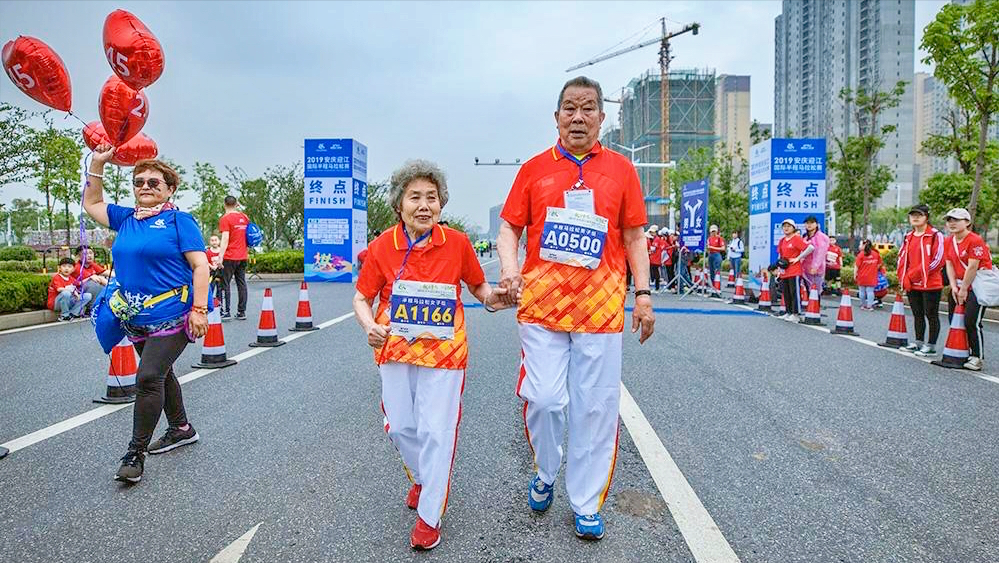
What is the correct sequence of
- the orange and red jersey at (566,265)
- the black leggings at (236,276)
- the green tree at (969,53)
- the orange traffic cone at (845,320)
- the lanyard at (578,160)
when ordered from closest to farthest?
the orange and red jersey at (566,265) < the lanyard at (578,160) < the orange traffic cone at (845,320) < the black leggings at (236,276) < the green tree at (969,53)

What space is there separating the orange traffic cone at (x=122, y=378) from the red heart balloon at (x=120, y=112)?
63.8 inches

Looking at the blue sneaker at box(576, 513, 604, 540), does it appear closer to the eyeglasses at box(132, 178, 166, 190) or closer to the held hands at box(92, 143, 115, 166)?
the eyeglasses at box(132, 178, 166, 190)

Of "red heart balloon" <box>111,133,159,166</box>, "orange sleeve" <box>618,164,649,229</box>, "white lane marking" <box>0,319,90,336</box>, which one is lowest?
"white lane marking" <box>0,319,90,336</box>

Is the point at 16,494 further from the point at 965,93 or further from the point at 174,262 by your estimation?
the point at 965,93

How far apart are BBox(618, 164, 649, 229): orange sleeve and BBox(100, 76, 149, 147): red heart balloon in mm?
3850

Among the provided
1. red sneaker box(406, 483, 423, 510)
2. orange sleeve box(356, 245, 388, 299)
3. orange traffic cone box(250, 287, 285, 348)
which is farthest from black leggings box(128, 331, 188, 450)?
orange traffic cone box(250, 287, 285, 348)

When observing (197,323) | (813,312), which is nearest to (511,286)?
(197,323)

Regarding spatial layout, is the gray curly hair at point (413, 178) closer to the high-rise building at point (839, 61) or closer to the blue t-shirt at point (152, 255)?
the blue t-shirt at point (152, 255)

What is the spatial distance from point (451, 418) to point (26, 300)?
424 inches

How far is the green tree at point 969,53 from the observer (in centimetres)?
1548

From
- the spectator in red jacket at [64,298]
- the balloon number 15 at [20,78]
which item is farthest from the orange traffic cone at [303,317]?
the balloon number 15 at [20,78]

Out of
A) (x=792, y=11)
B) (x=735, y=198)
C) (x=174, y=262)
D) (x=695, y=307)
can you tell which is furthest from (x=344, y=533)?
(x=792, y=11)

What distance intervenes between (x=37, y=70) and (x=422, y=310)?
13.3 feet

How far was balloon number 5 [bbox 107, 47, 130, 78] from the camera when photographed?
17.0 ft
